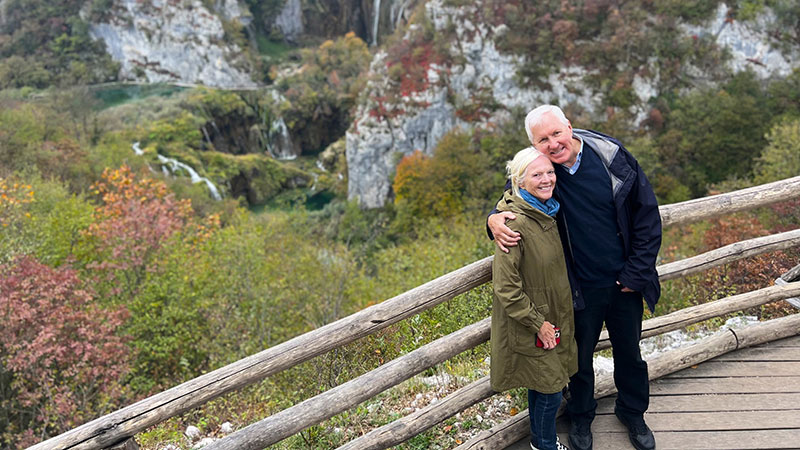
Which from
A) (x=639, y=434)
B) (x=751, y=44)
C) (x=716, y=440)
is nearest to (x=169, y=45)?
(x=751, y=44)

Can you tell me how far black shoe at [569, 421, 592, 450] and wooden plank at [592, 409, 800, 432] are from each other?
202 mm

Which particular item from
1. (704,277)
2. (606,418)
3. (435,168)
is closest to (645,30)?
(435,168)

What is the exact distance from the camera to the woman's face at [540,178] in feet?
8.83

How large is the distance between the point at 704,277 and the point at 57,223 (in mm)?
16622

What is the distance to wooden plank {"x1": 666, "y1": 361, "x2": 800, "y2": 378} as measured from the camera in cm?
371

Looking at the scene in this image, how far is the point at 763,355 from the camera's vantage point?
12.9 ft

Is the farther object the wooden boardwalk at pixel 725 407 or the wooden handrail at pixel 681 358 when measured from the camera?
the wooden handrail at pixel 681 358

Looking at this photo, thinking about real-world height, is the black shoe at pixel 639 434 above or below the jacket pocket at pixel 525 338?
below

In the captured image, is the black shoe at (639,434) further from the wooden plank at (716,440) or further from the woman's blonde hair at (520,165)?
the woman's blonde hair at (520,165)

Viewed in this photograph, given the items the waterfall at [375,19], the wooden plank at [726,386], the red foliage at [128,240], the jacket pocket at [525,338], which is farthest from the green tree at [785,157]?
the waterfall at [375,19]

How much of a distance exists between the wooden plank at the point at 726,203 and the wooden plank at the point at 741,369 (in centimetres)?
112

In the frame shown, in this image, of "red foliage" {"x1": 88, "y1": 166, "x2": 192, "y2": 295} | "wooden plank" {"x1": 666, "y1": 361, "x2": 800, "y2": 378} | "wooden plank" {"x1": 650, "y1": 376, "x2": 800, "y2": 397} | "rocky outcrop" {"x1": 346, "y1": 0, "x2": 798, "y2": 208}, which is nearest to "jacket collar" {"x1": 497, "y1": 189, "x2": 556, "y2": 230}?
"wooden plank" {"x1": 650, "y1": 376, "x2": 800, "y2": 397}

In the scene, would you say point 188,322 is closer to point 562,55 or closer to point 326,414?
point 326,414

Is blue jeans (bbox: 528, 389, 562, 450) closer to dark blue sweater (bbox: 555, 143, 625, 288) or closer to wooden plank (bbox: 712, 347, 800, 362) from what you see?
dark blue sweater (bbox: 555, 143, 625, 288)
